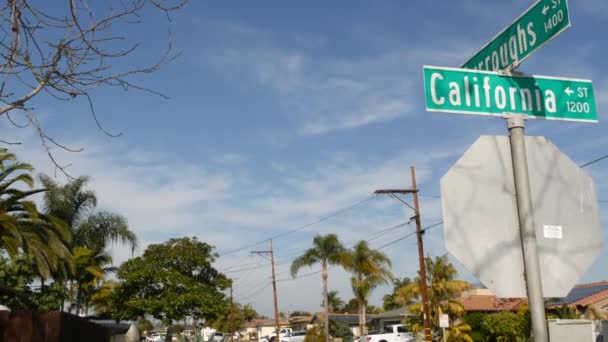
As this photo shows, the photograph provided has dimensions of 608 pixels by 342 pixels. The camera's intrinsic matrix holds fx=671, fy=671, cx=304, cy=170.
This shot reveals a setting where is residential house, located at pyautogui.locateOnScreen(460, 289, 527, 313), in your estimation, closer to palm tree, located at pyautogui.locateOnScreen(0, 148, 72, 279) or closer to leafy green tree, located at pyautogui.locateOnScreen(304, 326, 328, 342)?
leafy green tree, located at pyautogui.locateOnScreen(304, 326, 328, 342)

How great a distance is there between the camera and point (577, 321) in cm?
369

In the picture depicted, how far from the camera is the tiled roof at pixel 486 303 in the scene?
149 ft

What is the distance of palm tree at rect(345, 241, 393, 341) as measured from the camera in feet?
160

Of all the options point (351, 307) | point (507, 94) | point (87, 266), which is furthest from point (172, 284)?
point (351, 307)

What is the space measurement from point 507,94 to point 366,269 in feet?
151

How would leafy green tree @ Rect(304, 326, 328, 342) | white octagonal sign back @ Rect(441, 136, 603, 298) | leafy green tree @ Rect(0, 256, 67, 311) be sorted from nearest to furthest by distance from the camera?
white octagonal sign back @ Rect(441, 136, 603, 298)
leafy green tree @ Rect(0, 256, 67, 311)
leafy green tree @ Rect(304, 326, 328, 342)

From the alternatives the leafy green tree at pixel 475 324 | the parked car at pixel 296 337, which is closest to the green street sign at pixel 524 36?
the leafy green tree at pixel 475 324

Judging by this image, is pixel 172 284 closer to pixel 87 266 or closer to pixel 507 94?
pixel 87 266

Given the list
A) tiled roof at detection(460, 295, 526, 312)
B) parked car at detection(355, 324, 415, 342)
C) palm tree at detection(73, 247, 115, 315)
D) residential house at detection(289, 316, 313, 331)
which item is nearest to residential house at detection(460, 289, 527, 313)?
tiled roof at detection(460, 295, 526, 312)

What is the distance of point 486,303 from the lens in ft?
165

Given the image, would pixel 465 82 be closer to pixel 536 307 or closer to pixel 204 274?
pixel 536 307

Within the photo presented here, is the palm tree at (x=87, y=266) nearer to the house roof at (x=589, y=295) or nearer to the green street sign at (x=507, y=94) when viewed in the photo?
the house roof at (x=589, y=295)

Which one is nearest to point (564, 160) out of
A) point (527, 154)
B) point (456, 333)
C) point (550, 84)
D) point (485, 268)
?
point (527, 154)

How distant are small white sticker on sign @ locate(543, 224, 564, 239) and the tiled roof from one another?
4222cm
